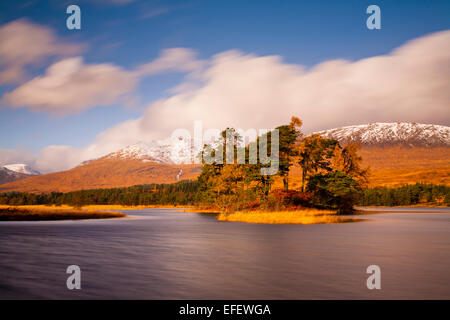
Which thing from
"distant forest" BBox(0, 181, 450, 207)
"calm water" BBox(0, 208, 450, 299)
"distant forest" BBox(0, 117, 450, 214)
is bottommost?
"distant forest" BBox(0, 181, 450, 207)

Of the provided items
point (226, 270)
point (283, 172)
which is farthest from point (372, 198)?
point (226, 270)

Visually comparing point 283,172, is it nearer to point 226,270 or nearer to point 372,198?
point 226,270

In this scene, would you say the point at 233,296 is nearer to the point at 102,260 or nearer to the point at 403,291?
the point at 403,291

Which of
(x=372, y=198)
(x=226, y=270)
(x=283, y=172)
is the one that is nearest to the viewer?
(x=226, y=270)

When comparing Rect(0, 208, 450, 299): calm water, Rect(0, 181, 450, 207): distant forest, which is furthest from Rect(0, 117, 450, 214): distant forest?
Rect(0, 208, 450, 299): calm water

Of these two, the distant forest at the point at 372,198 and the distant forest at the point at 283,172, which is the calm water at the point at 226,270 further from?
the distant forest at the point at 372,198

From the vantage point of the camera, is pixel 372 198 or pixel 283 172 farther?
pixel 372 198

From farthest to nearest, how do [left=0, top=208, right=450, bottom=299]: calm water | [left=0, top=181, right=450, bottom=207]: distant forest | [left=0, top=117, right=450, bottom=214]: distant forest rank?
[left=0, top=181, right=450, bottom=207]: distant forest, [left=0, top=117, right=450, bottom=214]: distant forest, [left=0, top=208, right=450, bottom=299]: calm water

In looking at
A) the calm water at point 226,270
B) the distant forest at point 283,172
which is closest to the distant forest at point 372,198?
the distant forest at point 283,172

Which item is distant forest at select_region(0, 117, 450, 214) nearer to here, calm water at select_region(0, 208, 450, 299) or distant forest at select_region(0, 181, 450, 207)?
distant forest at select_region(0, 181, 450, 207)

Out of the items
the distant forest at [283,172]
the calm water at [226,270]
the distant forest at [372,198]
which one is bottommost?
the distant forest at [372,198]

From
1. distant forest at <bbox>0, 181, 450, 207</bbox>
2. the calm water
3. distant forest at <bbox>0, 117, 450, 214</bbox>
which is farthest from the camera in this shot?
distant forest at <bbox>0, 181, 450, 207</bbox>

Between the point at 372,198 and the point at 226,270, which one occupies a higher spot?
the point at 226,270
